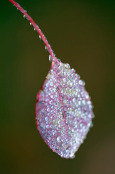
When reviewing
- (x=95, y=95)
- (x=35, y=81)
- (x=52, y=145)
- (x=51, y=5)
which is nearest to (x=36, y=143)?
(x=35, y=81)

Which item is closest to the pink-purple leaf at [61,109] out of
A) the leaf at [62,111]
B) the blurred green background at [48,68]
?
the leaf at [62,111]

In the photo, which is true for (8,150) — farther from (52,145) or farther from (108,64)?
(52,145)

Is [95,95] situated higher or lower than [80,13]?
lower

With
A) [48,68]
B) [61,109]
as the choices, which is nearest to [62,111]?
[61,109]

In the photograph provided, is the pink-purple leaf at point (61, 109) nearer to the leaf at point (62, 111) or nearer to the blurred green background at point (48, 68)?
the leaf at point (62, 111)

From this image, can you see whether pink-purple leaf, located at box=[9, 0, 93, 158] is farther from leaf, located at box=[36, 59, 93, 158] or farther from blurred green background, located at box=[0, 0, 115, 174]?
blurred green background, located at box=[0, 0, 115, 174]
